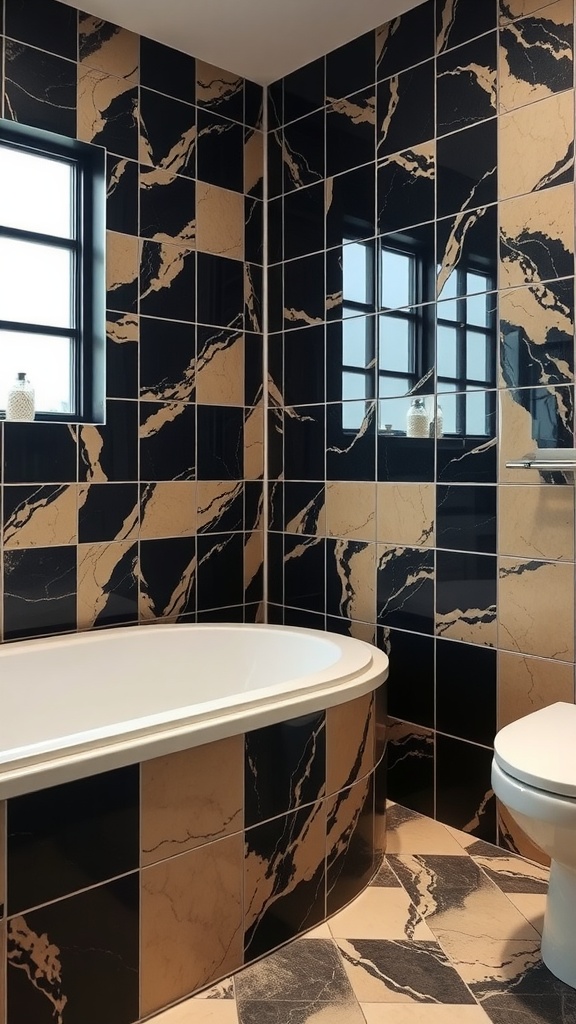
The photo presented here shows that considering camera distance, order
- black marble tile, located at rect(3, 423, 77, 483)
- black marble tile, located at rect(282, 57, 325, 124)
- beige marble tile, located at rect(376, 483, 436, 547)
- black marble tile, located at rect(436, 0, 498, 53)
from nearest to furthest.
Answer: black marble tile, located at rect(436, 0, 498, 53), black marble tile, located at rect(3, 423, 77, 483), beige marble tile, located at rect(376, 483, 436, 547), black marble tile, located at rect(282, 57, 325, 124)

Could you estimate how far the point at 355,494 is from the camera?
2859mm

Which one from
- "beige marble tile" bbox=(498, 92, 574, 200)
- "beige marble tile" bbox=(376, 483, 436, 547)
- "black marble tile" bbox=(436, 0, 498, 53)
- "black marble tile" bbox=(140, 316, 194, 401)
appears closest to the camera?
"beige marble tile" bbox=(498, 92, 574, 200)

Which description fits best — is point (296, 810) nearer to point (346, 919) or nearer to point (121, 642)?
point (346, 919)

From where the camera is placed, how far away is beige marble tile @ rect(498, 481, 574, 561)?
7.41 ft

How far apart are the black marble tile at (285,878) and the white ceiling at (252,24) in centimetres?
243

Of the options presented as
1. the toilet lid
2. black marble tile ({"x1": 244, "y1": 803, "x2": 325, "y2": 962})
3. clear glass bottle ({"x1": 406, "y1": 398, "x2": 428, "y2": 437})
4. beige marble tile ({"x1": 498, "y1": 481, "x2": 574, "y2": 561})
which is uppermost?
clear glass bottle ({"x1": 406, "y1": 398, "x2": 428, "y2": 437})

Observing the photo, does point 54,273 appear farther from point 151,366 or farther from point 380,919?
point 380,919

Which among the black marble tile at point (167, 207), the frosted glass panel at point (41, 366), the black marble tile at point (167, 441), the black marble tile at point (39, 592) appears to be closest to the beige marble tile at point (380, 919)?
the black marble tile at point (39, 592)

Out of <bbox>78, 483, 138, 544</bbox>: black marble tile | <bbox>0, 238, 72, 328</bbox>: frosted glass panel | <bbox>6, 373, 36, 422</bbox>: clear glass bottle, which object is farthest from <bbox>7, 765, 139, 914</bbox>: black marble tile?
<bbox>0, 238, 72, 328</bbox>: frosted glass panel

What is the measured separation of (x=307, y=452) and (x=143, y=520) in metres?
0.66

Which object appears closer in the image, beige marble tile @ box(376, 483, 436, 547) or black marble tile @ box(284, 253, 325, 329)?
beige marble tile @ box(376, 483, 436, 547)

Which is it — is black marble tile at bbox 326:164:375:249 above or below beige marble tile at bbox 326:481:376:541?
above

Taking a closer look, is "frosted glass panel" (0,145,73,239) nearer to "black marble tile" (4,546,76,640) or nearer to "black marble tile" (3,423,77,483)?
"black marble tile" (3,423,77,483)

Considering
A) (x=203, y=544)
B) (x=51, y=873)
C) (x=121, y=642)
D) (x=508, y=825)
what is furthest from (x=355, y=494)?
(x=51, y=873)
